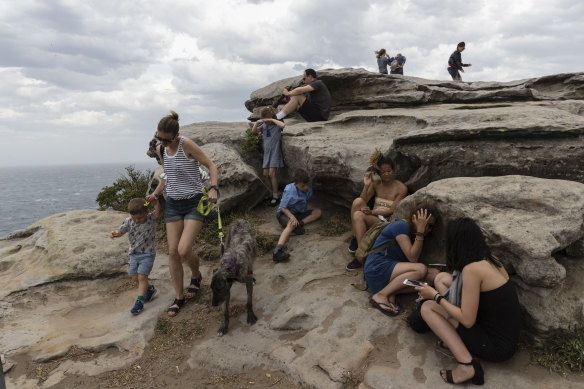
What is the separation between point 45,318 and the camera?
20.9 feet

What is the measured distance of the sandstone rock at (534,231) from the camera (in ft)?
13.4

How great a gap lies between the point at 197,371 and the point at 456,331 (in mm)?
3611

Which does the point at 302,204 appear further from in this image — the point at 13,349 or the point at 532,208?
the point at 13,349

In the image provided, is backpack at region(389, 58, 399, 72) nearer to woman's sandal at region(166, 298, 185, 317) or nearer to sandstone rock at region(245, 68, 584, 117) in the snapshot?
sandstone rock at region(245, 68, 584, 117)

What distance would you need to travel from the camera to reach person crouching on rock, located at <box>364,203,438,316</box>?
16.8 feet

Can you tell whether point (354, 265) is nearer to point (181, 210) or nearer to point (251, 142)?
point (181, 210)

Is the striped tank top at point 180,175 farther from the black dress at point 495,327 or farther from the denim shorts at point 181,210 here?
the black dress at point 495,327

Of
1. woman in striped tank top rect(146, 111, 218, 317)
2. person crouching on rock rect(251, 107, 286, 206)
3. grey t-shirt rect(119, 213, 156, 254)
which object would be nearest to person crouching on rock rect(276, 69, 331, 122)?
person crouching on rock rect(251, 107, 286, 206)

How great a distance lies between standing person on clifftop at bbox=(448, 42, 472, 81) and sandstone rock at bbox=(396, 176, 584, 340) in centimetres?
1273

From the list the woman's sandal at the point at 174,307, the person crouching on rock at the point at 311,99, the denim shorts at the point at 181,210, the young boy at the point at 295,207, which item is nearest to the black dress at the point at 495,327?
the young boy at the point at 295,207

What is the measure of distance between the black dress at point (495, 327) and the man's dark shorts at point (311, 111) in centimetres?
825

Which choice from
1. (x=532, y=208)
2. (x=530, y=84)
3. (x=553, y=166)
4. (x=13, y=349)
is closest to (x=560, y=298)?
(x=532, y=208)

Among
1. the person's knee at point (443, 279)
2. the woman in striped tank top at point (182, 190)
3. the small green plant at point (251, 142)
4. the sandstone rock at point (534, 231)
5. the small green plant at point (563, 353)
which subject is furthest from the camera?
the small green plant at point (251, 142)

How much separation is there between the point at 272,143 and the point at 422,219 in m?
5.65
